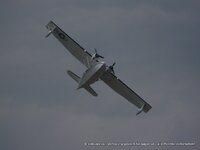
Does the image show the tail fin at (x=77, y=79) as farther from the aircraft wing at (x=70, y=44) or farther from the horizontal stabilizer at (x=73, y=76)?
the aircraft wing at (x=70, y=44)

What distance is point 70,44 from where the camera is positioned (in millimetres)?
96250

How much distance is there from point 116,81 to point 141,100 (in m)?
4.82

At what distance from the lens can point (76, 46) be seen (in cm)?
9556

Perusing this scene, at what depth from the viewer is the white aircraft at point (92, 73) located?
299 ft

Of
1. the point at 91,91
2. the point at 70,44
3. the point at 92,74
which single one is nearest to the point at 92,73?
the point at 92,74

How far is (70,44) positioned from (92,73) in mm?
7434

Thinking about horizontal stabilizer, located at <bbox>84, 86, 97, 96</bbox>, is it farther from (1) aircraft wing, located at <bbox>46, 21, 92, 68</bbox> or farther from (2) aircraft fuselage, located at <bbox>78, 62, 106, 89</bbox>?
(1) aircraft wing, located at <bbox>46, 21, 92, 68</bbox>

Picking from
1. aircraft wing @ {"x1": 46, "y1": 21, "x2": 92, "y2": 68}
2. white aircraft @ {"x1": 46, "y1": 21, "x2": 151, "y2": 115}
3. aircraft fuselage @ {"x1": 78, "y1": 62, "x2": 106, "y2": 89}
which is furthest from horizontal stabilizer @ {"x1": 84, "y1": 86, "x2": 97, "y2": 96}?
aircraft wing @ {"x1": 46, "y1": 21, "x2": 92, "y2": 68}

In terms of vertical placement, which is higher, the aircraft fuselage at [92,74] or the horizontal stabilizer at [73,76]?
the horizontal stabilizer at [73,76]

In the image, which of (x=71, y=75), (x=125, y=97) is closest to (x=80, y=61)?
(x=71, y=75)

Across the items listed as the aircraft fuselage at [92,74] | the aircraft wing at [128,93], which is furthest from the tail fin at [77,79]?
the aircraft wing at [128,93]

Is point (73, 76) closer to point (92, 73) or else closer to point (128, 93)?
point (92, 73)

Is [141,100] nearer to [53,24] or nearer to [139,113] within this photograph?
[139,113]

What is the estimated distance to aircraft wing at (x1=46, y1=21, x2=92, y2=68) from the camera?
95.2 meters
